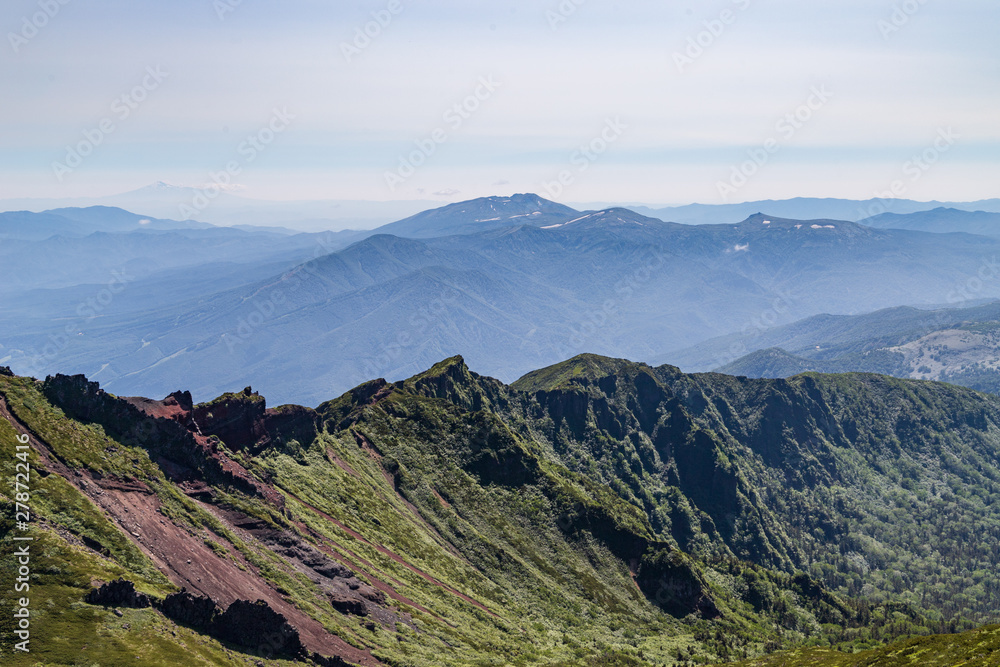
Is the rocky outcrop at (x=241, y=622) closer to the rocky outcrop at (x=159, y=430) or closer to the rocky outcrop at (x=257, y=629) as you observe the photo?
the rocky outcrop at (x=257, y=629)

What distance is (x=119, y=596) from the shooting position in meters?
80.2

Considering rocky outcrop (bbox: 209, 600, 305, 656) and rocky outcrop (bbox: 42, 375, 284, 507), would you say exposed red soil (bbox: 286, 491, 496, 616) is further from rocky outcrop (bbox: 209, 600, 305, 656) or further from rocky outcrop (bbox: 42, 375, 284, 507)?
rocky outcrop (bbox: 209, 600, 305, 656)

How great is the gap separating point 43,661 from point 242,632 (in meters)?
27.5

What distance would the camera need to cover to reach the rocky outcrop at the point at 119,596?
257 feet

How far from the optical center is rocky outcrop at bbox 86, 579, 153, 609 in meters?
78.3

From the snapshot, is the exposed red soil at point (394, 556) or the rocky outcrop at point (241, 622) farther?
the exposed red soil at point (394, 556)

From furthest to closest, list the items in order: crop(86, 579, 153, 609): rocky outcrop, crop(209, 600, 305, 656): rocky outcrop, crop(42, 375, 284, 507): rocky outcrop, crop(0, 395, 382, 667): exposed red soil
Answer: crop(42, 375, 284, 507): rocky outcrop < crop(0, 395, 382, 667): exposed red soil < crop(209, 600, 305, 656): rocky outcrop < crop(86, 579, 153, 609): rocky outcrop

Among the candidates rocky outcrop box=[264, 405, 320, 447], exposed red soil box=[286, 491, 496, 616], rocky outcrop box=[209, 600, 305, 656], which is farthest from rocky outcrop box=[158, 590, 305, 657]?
rocky outcrop box=[264, 405, 320, 447]

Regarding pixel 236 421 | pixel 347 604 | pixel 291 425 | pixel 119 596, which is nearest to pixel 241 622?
pixel 119 596

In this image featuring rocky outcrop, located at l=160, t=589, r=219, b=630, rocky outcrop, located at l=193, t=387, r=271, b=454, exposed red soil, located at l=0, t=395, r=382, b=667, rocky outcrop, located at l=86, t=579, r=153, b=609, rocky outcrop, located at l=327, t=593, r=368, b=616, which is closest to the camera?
rocky outcrop, located at l=86, t=579, r=153, b=609

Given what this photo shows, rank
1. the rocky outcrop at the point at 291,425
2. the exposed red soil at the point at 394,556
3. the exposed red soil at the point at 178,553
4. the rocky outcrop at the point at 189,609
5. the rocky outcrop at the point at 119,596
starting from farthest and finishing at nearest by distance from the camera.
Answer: the rocky outcrop at the point at 291,425 < the exposed red soil at the point at 394,556 < the exposed red soil at the point at 178,553 < the rocky outcrop at the point at 189,609 < the rocky outcrop at the point at 119,596

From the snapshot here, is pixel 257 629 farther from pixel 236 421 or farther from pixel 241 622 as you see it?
pixel 236 421

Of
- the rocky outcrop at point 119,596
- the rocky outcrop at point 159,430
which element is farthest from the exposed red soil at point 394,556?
the rocky outcrop at point 119,596

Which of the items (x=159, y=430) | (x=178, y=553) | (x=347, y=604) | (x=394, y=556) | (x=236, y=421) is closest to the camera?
(x=178, y=553)
